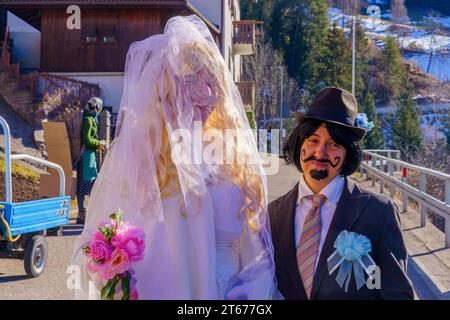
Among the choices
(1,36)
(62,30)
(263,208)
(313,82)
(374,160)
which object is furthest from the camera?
(313,82)

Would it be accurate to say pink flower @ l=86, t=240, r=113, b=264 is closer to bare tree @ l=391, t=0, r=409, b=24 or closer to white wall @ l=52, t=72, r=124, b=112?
white wall @ l=52, t=72, r=124, b=112

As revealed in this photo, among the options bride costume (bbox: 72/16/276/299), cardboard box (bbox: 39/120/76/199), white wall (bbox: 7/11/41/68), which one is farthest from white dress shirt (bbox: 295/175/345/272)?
white wall (bbox: 7/11/41/68)

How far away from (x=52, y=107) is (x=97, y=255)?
16477mm

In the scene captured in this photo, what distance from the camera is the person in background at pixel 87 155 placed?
9.48 metres

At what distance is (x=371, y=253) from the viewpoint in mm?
2559

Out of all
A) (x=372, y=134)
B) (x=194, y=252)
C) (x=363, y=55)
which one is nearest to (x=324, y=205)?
(x=194, y=252)

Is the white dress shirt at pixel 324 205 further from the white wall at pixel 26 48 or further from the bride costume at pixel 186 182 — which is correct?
the white wall at pixel 26 48

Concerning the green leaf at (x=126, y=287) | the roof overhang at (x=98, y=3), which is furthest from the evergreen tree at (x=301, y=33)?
the green leaf at (x=126, y=287)

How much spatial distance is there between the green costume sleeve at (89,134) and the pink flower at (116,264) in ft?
23.4

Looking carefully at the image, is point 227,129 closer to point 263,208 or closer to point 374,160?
point 263,208

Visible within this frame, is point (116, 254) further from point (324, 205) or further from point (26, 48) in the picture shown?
point (26, 48)

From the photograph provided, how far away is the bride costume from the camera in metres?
2.64

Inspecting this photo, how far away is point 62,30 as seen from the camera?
81.3ft
